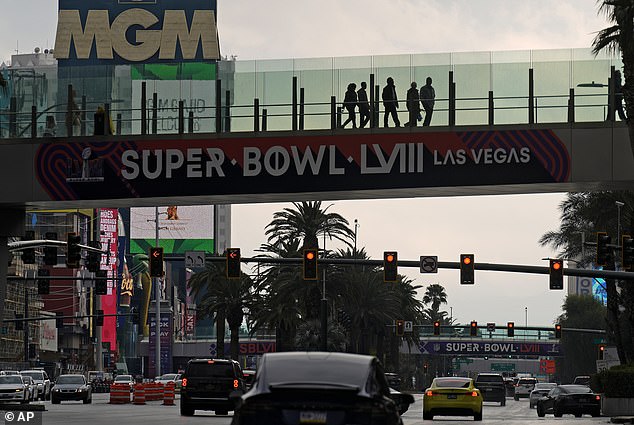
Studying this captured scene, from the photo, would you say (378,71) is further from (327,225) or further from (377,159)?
(327,225)

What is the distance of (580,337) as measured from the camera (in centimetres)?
12762

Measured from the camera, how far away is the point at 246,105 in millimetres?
43594

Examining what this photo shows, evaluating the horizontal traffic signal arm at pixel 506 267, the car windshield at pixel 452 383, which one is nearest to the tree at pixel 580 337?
the horizontal traffic signal arm at pixel 506 267

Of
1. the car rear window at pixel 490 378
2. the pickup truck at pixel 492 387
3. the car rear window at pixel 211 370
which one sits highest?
the car rear window at pixel 211 370

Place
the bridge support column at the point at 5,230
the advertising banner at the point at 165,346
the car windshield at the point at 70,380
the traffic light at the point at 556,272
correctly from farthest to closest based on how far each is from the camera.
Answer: the advertising banner at the point at 165,346 → the car windshield at the point at 70,380 → the traffic light at the point at 556,272 → the bridge support column at the point at 5,230

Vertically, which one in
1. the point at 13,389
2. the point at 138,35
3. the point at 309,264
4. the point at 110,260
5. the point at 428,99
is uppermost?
the point at 138,35

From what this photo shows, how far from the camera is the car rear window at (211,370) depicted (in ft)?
127

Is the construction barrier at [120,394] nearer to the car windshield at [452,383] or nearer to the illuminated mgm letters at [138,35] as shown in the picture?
the car windshield at [452,383]

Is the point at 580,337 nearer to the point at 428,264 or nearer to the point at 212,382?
the point at 428,264

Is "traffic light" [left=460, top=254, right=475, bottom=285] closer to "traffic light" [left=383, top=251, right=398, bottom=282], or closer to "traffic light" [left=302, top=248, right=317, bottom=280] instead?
"traffic light" [left=383, top=251, right=398, bottom=282]

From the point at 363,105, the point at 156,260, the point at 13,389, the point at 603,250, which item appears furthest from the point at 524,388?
the point at 363,105

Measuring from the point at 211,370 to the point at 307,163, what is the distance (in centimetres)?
741

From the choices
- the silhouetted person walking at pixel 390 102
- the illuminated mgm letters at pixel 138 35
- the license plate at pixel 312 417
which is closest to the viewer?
the license plate at pixel 312 417

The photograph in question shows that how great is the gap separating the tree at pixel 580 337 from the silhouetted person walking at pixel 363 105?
85.6 meters
